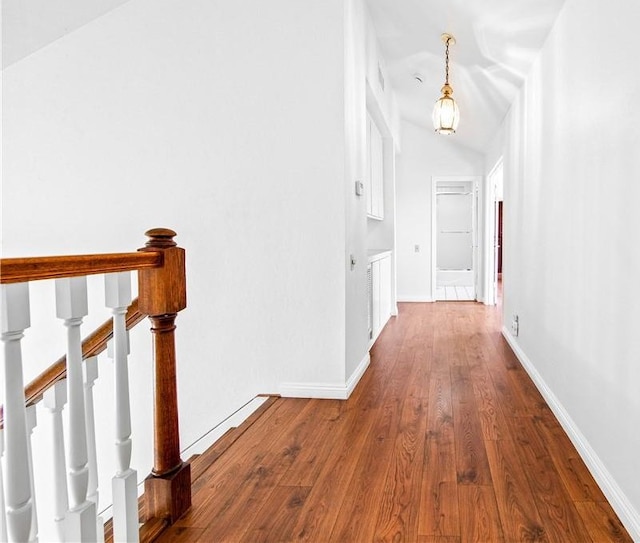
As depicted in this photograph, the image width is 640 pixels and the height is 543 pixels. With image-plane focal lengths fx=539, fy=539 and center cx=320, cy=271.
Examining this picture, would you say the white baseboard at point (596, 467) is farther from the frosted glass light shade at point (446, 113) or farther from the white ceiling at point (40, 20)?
the white ceiling at point (40, 20)

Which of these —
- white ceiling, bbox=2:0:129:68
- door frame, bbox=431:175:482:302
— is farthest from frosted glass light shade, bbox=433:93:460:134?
door frame, bbox=431:175:482:302

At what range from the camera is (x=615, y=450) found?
6.99ft

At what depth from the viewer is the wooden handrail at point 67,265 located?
1209 millimetres

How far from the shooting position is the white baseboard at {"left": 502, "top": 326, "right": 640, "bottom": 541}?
191cm

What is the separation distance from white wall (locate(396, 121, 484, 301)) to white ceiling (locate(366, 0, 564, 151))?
1971mm

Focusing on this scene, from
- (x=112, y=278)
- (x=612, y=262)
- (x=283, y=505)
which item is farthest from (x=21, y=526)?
(x=612, y=262)

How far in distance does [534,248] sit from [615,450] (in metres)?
2.10

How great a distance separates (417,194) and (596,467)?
678 centimetres

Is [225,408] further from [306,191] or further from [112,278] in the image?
[112,278]

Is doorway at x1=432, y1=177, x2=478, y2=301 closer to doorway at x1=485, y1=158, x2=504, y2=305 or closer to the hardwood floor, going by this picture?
doorway at x1=485, y1=158, x2=504, y2=305

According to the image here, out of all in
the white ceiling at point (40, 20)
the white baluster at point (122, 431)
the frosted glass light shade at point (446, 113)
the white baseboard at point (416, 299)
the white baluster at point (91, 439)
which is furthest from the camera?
the white baseboard at point (416, 299)

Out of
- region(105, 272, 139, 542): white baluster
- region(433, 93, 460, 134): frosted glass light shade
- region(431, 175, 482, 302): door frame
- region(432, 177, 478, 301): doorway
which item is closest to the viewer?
region(105, 272, 139, 542): white baluster

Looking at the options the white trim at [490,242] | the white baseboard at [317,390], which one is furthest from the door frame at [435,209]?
the white baseboard at [317,390]

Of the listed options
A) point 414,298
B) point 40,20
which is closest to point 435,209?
point 414,298
